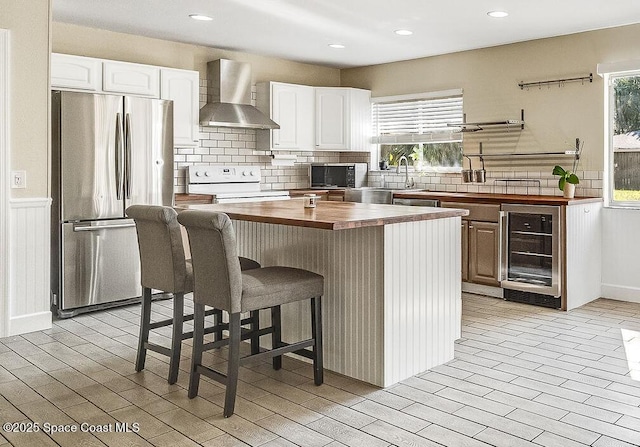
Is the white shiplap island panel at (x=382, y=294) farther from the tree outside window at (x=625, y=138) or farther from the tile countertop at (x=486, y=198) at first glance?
the tree outside window at (x=625, y=138)

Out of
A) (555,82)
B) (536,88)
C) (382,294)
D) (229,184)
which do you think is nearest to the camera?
(382,294)

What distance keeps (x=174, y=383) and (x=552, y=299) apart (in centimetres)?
344

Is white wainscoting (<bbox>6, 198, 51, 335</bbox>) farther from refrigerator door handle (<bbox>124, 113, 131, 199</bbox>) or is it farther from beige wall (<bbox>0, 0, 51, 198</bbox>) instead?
refrigerator door handle (<bbox>124, 113, 131, 199</bbox>)

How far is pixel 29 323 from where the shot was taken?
14.7 feet

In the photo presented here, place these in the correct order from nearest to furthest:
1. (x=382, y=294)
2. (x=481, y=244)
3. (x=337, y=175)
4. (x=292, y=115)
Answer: (x=382, y=294) < (x=481, y=244) < (x=292, y=115) < (x=337, y=175)

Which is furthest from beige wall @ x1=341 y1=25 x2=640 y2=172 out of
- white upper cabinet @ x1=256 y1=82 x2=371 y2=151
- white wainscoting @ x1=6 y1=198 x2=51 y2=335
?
white wainscoting @ x1=6 y1=198 x2=51 y2=335

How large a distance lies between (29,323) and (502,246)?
400cm

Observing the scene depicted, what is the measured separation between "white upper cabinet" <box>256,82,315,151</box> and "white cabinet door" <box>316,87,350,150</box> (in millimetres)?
100

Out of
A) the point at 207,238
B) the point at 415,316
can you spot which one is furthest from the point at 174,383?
the point at 415,316

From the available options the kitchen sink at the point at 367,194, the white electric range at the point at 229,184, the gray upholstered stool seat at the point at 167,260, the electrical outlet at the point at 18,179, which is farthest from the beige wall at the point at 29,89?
the kitchen sink at the point at 367,194

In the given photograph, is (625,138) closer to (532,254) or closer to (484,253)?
(532,254)

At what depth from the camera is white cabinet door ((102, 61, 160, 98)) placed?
541 cm

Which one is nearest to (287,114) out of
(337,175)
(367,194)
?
(337,175)

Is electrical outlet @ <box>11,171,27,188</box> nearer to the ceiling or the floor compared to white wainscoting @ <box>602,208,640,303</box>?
nearer to the ceiling
